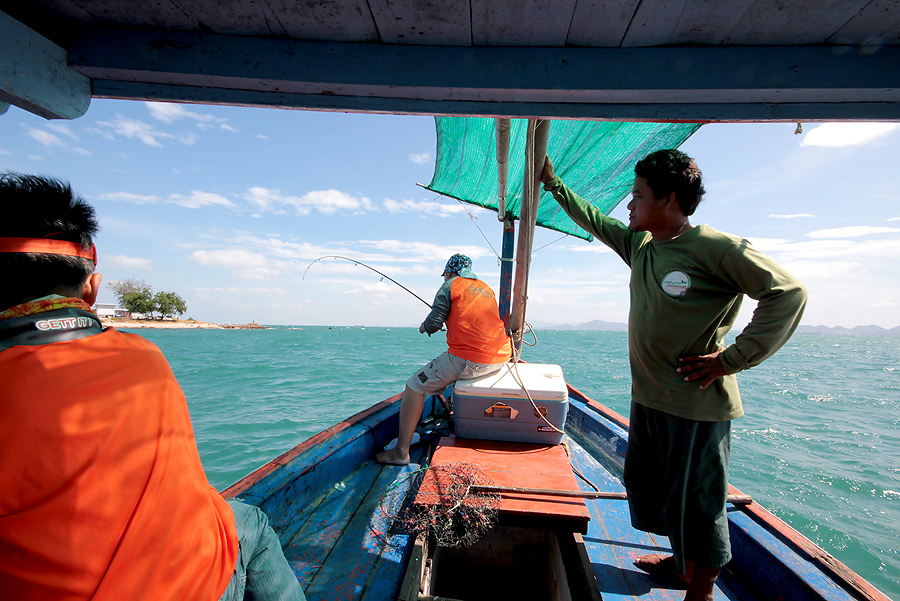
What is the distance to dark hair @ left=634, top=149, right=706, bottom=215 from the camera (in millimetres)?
1551

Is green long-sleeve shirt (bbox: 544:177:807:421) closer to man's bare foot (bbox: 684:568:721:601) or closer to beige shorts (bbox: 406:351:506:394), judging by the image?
man's bare foot (bbox: 684:568:721:601)

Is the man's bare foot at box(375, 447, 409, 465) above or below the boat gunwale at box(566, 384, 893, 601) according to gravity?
below

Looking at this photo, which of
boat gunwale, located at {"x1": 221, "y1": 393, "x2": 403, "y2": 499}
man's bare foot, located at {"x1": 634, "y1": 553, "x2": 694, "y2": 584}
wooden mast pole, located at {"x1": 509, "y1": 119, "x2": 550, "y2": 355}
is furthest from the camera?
boat gunwale, located at {"x1": 221, "y1": 393, "x2": 403, "y2": 499}

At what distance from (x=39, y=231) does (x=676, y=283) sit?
6.10 feet

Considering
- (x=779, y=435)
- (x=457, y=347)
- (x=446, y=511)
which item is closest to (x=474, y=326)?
(x=457, y=347)

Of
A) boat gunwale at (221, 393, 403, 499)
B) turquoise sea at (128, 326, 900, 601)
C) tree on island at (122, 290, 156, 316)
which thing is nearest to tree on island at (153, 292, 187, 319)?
tree on island at (122, 290, 156, 316)

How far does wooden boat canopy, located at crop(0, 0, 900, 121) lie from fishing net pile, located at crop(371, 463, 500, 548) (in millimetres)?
1800

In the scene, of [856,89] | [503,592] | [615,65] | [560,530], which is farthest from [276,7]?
[503,592]

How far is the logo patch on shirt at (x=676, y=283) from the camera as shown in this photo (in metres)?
1.46

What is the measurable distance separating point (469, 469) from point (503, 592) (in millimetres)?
689

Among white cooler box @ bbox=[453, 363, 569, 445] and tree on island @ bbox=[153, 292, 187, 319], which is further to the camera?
tree on island @ bbox=[153, 292, 187, 319]

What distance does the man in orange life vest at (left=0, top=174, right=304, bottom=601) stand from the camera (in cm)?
64

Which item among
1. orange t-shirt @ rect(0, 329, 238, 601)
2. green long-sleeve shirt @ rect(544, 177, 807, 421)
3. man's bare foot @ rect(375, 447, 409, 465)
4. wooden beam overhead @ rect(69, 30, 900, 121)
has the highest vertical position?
wooden beam overhead @ rect(69, 30, 900, 121)

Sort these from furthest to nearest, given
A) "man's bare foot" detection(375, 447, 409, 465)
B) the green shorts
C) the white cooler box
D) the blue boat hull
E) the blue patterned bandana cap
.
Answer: the blue patterned bandana cap, "man's bare foot" detection(375, 447, 409, 465), the white cooler box, the blue boat hull, the green shorts
